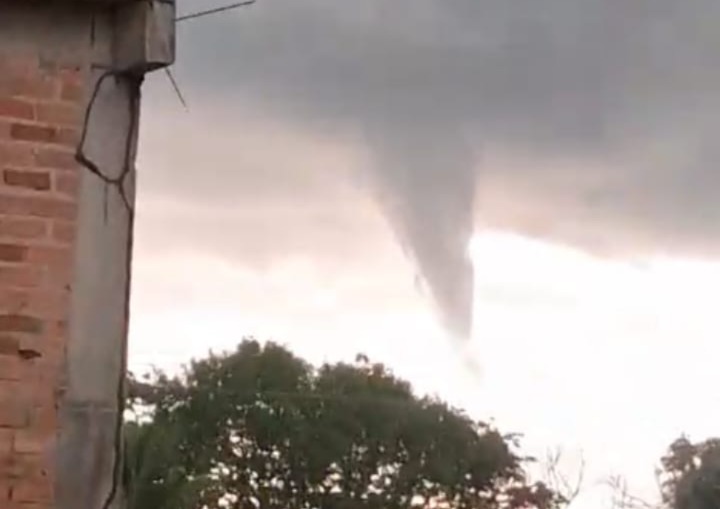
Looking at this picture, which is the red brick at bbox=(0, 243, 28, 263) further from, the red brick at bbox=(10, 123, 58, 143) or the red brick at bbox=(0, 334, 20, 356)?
the red brick at bbox=(10, 123, 58, 143)

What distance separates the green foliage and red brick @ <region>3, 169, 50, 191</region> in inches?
1072

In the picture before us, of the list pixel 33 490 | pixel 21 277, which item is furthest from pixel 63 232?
pixel 33 490

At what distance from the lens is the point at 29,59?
18.0ft

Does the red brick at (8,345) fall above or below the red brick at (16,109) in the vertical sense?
below

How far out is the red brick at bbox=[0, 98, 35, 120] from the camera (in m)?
5.38

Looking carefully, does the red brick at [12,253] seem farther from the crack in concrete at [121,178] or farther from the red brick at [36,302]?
the crack in concrete at [121,178]

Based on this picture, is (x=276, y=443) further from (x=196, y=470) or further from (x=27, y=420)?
(x=27, y=420)

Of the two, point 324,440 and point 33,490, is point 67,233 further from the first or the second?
point 324,440

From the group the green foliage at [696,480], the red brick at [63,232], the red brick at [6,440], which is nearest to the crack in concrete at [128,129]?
the red brick at [63,232]

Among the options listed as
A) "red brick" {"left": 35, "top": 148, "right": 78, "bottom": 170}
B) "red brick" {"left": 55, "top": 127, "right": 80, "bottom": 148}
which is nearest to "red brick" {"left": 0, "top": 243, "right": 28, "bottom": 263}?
"red brick" {"left": 35, "top": 148, "right": 78, "bottom": 170}

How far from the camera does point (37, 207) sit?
5.35m

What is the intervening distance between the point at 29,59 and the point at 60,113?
0.24 meters

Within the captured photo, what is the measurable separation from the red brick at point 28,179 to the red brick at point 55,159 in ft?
0.13

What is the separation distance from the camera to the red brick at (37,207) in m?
5.27
